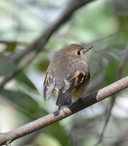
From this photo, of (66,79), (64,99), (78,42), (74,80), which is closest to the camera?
(64,99)

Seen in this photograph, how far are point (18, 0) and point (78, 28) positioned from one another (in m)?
1.01

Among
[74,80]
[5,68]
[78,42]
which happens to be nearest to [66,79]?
[74,80]

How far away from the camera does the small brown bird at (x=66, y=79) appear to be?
3.47m

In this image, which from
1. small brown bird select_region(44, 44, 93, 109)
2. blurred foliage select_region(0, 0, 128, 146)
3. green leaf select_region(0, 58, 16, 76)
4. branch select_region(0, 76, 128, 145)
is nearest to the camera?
branch select_region(0, 76, 128, 145)

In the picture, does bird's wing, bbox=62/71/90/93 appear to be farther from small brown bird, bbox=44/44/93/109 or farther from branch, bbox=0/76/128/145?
branch, bbox=0/76/128/145

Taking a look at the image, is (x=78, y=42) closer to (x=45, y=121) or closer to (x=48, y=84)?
(x=48, y=84)

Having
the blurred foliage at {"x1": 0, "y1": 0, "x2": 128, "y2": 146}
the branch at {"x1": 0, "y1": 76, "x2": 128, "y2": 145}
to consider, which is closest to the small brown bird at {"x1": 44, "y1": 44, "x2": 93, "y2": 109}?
the branch at {"x1": 0, "y1": 76, "x2": 128, "y2": 145}

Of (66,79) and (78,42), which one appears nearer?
(66,79)

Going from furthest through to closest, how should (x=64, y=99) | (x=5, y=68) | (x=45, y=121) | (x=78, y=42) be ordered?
(x=78, y=42) → (x=5, y=68) → (x=64, y=99) → (x=45, y=121)

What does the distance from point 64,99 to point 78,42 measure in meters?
2.28

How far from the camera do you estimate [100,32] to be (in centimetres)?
547

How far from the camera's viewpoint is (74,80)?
3578 mm

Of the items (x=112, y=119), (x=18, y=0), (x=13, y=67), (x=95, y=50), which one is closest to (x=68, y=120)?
(x=112, y=119)

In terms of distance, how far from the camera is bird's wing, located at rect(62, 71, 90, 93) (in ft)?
11.5
